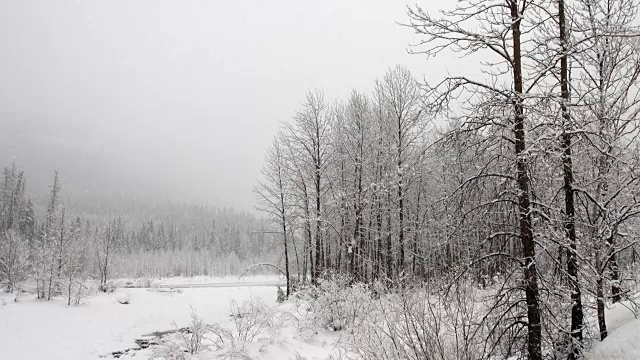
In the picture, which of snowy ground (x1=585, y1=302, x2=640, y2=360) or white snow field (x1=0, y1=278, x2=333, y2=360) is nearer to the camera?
snowy ground (x1=585, y1=302, x2=640, y2=360)

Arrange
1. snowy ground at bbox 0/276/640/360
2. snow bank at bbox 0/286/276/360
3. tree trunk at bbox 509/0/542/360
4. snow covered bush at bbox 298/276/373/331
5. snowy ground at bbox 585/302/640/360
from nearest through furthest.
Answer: snowy ground at bbox 585/302/640/360, tree trunk at bbox 509/0/542/360, snowy ground at bbox 0/276/640/360, snow covered bush at bbox 298/276/373/331, snow bank at bbox 0/286/276/360

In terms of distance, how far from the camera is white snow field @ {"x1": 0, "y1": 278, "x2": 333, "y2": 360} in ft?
37.9

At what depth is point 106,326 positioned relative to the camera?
21734mm

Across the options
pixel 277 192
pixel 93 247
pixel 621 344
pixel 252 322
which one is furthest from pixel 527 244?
pixel 93 247

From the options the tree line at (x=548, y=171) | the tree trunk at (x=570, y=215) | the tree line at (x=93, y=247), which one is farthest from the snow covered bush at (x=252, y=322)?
the tree line at (x=93, y=247)

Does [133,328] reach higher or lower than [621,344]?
lower

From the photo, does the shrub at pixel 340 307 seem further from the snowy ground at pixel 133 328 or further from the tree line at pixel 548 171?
the tree line at pixel 548 171

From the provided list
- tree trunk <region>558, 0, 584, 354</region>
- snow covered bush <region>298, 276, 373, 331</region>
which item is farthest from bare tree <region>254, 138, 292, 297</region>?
tree trunk <region>558, 0, 584, 354</region>

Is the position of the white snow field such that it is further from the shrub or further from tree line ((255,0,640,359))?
tree line ((255,0,640,359))

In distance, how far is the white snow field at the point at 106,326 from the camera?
11.6 m

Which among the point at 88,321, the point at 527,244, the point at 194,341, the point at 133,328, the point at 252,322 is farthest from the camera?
the point at 133,328

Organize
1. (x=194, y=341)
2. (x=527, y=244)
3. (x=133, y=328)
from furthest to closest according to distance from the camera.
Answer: (x=133, y=328) < (x=194, y=341) < (x=527, y=244)

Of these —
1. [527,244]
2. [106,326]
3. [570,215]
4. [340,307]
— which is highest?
[570,215]

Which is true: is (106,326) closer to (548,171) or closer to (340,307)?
(340,307)
